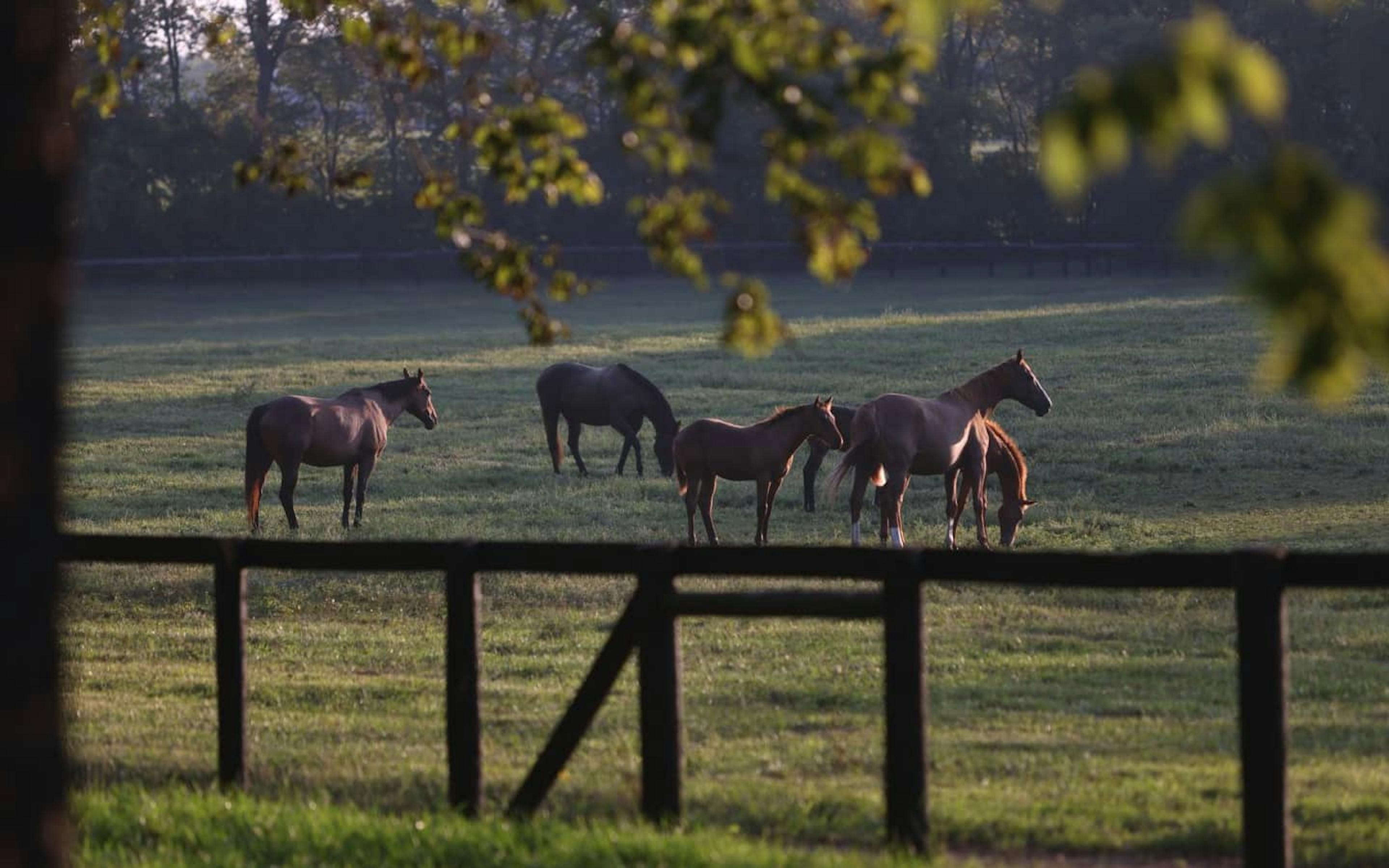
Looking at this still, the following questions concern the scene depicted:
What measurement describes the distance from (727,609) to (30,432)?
304 cm

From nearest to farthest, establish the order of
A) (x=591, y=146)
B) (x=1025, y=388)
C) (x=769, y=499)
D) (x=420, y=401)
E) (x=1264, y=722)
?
(x=1264, y=722), (x=769, y=499), (x=1025, y=388), (x=420, y=401), (x=591, y=146)

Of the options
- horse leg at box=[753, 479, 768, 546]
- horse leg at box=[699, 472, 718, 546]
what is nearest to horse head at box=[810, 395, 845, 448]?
horse leg at box=[753, 479, 768, 546]

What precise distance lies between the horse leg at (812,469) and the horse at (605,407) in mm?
2663

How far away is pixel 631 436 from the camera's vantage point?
23719 mm

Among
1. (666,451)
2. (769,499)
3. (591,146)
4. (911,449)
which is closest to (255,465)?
(769,499)

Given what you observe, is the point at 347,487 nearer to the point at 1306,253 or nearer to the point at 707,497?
the point at 707,497

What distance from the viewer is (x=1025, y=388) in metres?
19.7

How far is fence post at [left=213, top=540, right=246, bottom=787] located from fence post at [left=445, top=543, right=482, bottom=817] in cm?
88

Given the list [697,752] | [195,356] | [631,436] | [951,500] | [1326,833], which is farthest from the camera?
[195,356]

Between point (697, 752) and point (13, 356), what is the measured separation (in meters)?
5.56

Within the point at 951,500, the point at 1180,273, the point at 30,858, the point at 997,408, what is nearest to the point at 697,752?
the point at 30,858

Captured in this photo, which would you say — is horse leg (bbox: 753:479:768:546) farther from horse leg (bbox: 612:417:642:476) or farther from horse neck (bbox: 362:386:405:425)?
horse leg (bbox: 612:417:642:476)

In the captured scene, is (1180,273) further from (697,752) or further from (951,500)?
(697,752)

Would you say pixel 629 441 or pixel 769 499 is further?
pixel 629 441
